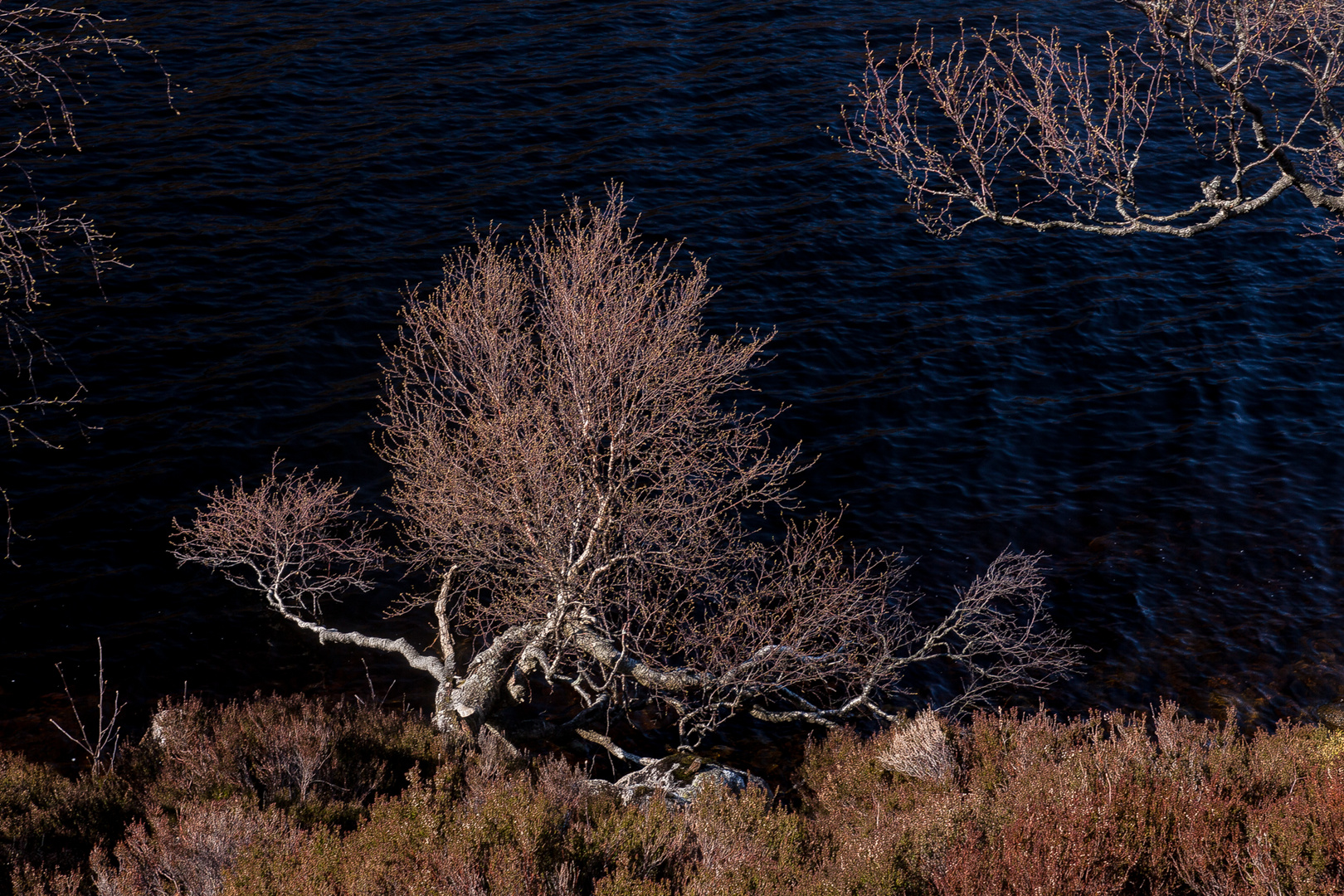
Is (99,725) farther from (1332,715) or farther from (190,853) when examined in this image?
(1332,715)

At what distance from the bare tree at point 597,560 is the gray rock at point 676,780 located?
0.60 meters

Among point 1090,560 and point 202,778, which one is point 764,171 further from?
point 202,778

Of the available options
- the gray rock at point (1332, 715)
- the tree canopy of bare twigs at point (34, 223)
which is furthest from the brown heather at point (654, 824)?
the tree canopy of bare twigs at point (34, 223)

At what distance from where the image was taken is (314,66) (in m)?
31.2

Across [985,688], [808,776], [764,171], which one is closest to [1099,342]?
[764,171]

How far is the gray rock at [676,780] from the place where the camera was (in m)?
13.6

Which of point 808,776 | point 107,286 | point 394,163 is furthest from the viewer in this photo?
point 394,163

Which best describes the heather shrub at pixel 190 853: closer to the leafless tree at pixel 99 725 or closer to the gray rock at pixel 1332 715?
the leafless tree at pixel 99 725

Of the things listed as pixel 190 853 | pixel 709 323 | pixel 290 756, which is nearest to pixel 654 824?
pixel 190 853

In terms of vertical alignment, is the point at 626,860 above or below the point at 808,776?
above

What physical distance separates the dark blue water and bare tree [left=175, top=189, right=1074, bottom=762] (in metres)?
1.13

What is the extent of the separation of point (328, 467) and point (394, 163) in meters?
10.8

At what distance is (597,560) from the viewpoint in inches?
630

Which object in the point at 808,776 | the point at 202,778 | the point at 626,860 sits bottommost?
the point at 808,776
